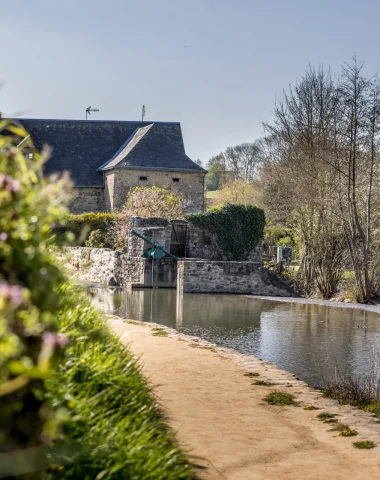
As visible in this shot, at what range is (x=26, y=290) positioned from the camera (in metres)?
2.62

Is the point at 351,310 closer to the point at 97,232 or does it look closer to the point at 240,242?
the point at 240,242

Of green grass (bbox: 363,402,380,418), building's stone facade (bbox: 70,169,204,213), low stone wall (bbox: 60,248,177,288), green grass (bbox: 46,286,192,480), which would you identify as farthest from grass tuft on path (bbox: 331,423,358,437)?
building's stone facade (bbox: 70,169,204,213)

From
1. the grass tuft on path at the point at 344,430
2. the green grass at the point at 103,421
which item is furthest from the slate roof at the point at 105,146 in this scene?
the green grass at the point at 103,421

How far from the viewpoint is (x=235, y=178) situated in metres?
71.8

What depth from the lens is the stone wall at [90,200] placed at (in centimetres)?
4081

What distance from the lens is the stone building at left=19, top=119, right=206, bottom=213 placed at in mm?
39188

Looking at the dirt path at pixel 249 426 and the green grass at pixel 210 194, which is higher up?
the green grass at pixel 210 194

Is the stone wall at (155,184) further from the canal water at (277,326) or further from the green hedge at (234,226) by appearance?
the canal water at (277,326)

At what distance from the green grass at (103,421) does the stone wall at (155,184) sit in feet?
104

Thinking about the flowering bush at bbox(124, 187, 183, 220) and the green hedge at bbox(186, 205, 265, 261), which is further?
the flowering bush at bbox(124, 187, 183, 220)

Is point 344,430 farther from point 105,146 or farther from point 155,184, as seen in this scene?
point 105,146

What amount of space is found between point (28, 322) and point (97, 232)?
30.3 m

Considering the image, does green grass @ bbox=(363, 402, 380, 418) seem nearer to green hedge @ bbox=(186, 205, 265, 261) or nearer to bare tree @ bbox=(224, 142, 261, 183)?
green hedge @ bbox=(186, 205, 265, 261)

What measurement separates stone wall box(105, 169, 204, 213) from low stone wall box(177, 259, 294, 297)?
12.0 m
